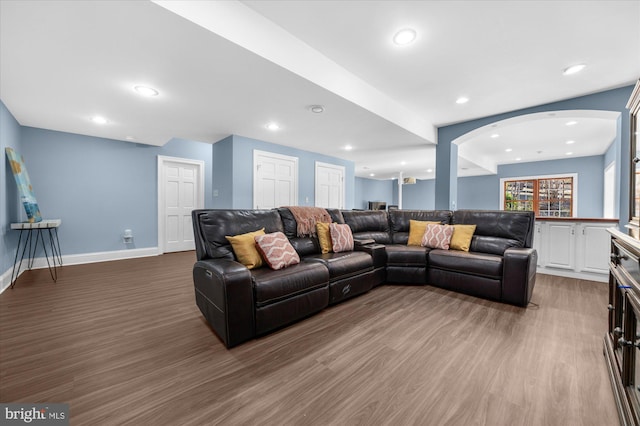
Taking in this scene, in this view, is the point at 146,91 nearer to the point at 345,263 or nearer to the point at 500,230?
the point at 345,263

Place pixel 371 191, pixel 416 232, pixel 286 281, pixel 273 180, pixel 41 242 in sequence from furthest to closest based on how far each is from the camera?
pixel 371 191
pixel 273 180
pixel 41 242
pixel 416 232
pixel 286 281

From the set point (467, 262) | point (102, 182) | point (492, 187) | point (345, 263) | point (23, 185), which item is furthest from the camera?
point (492, 187)

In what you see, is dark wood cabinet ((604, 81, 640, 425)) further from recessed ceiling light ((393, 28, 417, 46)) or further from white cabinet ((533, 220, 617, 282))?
white cabinet ((533, 220, 617, 282))

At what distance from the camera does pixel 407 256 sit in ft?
10.5

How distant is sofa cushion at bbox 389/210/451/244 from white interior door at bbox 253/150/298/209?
7.61ft

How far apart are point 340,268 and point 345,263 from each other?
0.11 m

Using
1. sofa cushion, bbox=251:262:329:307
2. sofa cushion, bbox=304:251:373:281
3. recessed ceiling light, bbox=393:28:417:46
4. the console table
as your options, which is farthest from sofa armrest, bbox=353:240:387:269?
the console table

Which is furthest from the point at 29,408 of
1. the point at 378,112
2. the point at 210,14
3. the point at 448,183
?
the point at 448,183

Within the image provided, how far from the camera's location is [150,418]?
120 centimetres

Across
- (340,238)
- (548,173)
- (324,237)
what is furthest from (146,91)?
(548,173)

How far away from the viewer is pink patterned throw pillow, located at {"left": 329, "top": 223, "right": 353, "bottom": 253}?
3.08 meters

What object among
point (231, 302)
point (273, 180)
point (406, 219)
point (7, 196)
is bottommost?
point (231, 302)
